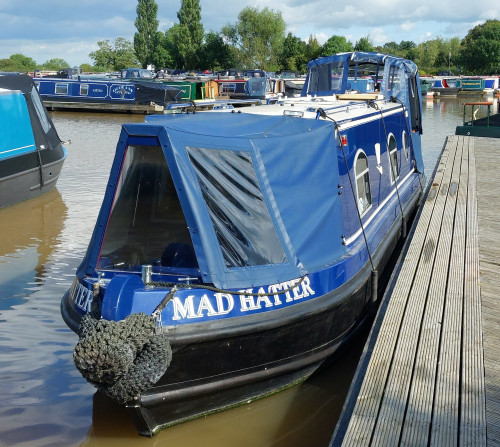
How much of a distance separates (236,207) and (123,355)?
140 cm

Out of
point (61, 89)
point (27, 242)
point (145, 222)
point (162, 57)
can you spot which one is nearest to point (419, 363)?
point (145, 222)

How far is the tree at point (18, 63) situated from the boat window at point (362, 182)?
82976mm

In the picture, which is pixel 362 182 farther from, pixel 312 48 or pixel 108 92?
pixel 312 48

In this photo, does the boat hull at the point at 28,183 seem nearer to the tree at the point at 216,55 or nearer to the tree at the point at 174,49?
the tree at the point at 216,55

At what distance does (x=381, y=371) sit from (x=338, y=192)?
189cm

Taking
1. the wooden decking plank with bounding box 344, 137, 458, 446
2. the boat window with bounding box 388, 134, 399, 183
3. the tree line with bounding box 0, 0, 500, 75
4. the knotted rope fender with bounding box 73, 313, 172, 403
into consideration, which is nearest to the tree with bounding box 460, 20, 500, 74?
the tree line with bounding box 0, 0, 500, 75

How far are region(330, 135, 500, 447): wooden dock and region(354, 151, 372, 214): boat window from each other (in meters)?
0.72

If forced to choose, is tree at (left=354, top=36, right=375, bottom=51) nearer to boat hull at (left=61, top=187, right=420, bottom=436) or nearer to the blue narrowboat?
the blue narrowboat

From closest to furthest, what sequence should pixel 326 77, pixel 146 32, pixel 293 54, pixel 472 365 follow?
pixel 472 365 → pixel 326 77 → pixel 293 54 → pixel 146 32

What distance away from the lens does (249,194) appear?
5141 mm

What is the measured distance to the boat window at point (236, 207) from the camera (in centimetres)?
494

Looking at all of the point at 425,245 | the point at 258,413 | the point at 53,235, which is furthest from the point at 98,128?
the point at 258,413

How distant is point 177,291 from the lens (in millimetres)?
4676

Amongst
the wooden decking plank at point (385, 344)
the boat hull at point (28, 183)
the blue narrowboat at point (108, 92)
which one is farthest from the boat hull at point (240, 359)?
the blue narrowboat at point (108, 92)
